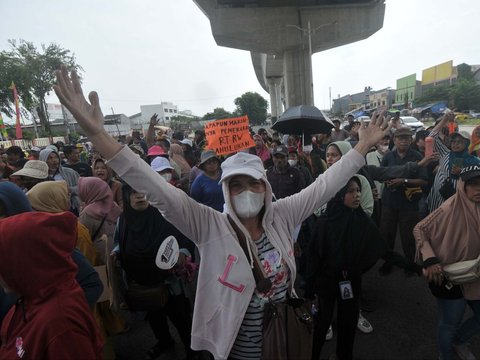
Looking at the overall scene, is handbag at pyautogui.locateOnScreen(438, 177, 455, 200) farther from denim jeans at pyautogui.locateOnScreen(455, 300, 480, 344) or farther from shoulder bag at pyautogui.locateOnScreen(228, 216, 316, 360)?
shoulder bag at pyautogui.locateOnScreen(228, 216, 316, 360)

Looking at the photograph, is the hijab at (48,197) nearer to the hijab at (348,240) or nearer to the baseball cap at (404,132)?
the hijab at (348,240)

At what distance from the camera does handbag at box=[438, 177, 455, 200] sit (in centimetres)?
329

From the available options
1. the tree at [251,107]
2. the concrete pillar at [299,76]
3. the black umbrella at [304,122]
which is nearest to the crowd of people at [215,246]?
the black umbrella at [304,122]

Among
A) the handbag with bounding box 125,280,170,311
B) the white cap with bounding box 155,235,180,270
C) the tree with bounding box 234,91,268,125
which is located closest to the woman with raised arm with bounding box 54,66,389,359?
the white cap with bounding box 155,235,180,270

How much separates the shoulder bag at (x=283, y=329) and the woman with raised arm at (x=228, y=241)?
0.15 feet

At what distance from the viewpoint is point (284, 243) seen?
1618 mm

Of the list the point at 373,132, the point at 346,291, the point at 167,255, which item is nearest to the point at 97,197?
the point at 167,255

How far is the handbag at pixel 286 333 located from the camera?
1357 mm

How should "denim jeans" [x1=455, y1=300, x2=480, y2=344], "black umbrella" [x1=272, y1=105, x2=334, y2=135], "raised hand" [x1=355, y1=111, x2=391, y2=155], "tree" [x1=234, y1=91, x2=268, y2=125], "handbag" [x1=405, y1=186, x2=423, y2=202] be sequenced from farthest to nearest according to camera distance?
"tree" [x1=234, y1=91, x2=268, y2=125] → "black umbrella" [x1=272, y1=105, x2=334, y2=135] → "handbag" [x1=405, y1=186, x2=423, y2=202] → "denim jeans" [x1=455, y1=300, x2=480, y2=344] → "raised hand" [x1=355, y1=111, x2=391, y2=155]

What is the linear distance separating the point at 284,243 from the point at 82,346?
1.04 metres

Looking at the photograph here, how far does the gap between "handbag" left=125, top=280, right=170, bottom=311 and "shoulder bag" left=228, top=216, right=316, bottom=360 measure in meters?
1.25

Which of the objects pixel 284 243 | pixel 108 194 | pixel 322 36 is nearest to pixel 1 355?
pixel 284 243

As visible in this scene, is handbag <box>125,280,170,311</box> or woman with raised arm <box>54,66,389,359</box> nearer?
woman with raised arm <box>54,66,389,359</box>

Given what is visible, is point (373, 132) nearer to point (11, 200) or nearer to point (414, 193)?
point (11, 200)
